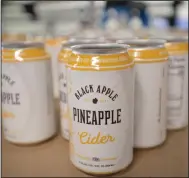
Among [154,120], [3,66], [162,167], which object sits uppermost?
[3,66]

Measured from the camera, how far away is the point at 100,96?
54cm

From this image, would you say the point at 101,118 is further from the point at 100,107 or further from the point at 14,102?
the point at 14,102

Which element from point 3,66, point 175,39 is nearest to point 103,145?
point 3,66

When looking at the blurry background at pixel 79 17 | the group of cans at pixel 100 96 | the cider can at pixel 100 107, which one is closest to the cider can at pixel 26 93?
the group of cans at pixel 100 96

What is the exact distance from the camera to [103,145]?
0.56 meters

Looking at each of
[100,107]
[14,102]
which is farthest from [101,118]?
[14,102]

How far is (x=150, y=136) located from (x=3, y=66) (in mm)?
423

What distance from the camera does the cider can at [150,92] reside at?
0.65 m

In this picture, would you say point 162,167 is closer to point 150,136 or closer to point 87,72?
point 150,136

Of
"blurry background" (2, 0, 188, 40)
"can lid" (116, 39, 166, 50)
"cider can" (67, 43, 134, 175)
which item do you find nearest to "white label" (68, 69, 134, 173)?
"cider can" (67, 43, 134, 175)

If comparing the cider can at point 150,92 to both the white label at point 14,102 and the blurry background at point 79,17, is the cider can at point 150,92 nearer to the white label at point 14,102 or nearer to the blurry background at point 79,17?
the white label at point 14,102

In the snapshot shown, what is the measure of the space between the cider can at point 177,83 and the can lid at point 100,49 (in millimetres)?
234

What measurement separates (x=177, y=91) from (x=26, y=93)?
1.45 feet

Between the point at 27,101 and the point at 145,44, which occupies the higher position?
the point at 145,44
